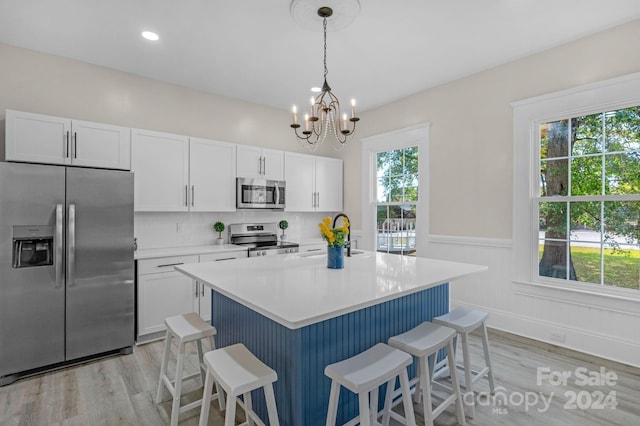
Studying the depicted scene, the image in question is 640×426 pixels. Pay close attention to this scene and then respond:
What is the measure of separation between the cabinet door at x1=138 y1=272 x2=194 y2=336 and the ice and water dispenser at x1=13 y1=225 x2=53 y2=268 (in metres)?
0.78

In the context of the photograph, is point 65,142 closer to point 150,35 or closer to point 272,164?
point 150,35

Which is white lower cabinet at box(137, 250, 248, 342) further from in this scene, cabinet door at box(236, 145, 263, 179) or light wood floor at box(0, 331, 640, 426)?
cabinet door at box(236, 145, 263, 179)

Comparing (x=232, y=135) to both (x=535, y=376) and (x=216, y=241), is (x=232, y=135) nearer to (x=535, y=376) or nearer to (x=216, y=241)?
(x=216, y=241)

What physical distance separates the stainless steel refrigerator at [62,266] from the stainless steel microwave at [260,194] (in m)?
1.39

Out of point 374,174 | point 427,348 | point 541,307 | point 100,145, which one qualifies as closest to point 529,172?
point 541,307

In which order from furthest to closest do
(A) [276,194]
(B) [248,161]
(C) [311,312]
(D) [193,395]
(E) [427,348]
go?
(A) [276,194]
(B) [248,161]
(D) [193,395]
(E) [427,348]
(C) [311,312]

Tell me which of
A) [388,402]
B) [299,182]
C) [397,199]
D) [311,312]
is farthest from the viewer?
[299,182]

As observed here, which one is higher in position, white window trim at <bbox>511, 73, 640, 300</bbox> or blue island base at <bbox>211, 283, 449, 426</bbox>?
white window trim at <bbox>511, 73, 640, 300</bbox>

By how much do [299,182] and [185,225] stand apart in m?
1.71

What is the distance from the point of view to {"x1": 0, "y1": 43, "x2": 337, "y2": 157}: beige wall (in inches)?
123

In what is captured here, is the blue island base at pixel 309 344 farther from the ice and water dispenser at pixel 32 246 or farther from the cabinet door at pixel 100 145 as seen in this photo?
the cabinet door at pixel 100 145

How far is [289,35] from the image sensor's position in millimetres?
2904

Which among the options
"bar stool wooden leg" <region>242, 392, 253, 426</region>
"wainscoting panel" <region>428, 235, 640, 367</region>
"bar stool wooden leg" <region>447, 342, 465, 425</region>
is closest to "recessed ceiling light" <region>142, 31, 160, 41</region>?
"bar stool wooden leg" <region>242, 392, 253, 426</region>

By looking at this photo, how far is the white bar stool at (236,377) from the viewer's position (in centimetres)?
141
